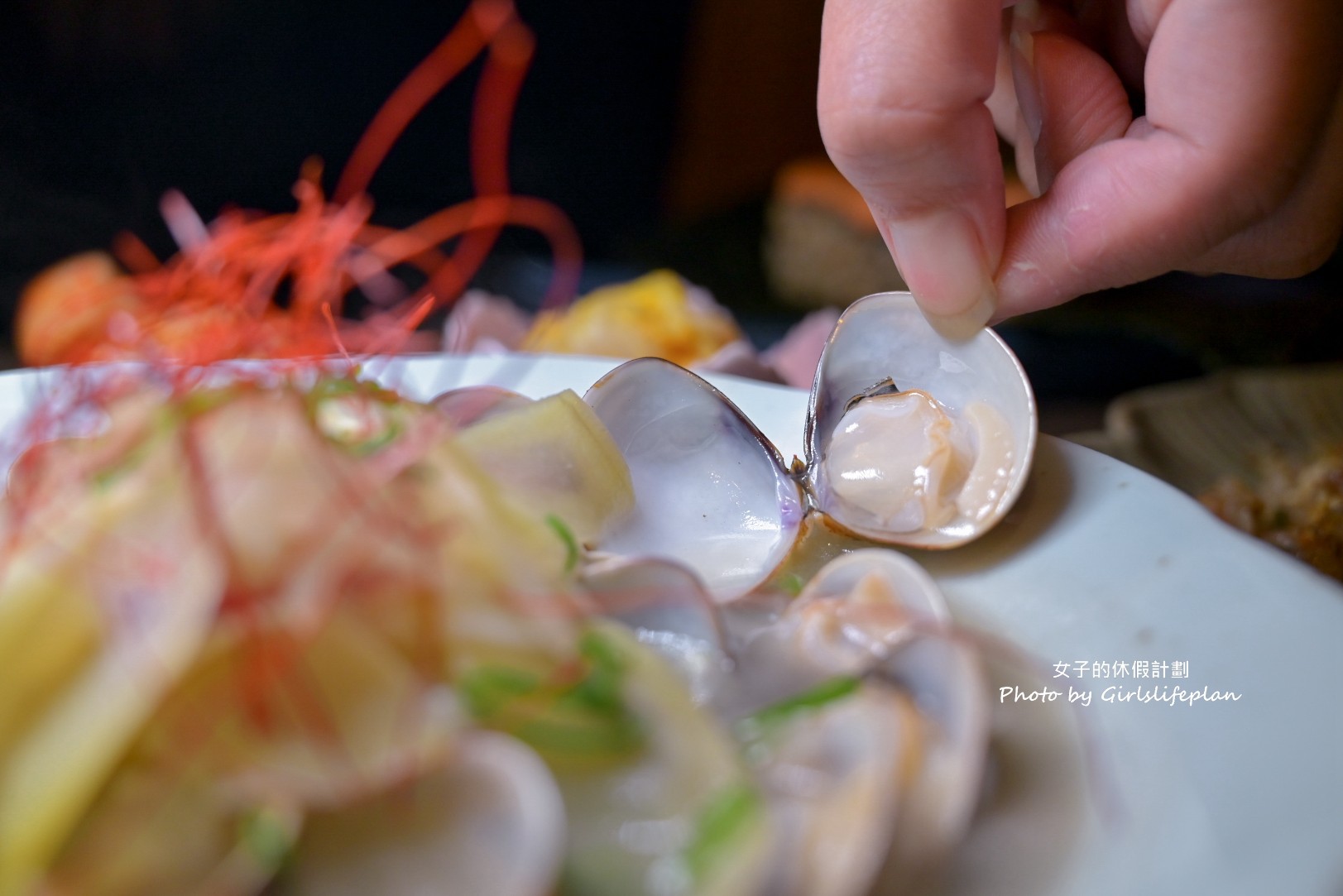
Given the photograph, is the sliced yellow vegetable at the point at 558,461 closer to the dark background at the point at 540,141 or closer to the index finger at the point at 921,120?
the index finger at the point at 921,120

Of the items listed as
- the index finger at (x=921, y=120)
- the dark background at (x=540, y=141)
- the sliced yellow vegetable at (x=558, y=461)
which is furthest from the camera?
the dark background at (x=540, y=141)

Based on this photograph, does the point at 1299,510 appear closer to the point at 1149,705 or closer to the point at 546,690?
the point at 1149,705

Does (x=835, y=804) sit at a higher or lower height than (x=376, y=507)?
lower

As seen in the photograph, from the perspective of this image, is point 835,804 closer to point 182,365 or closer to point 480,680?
point 480,680

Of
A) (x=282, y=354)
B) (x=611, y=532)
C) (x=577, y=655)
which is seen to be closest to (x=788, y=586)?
(x=611, y=532)

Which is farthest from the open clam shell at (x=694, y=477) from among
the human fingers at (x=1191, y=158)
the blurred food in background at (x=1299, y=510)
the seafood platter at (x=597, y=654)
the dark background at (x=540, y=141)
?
the dark background at (x=540, y=141)

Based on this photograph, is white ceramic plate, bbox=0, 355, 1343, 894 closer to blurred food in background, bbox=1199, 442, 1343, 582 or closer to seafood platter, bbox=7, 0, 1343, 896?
seafood platter, bbox=7, 0, 1343, 896

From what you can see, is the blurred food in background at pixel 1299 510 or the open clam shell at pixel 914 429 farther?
the blurred food in background at pixel 1299 510
